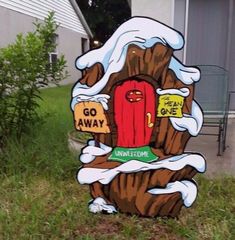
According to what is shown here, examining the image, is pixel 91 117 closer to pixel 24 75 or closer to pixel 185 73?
pixel 185 73

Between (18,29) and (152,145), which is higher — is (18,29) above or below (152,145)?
above

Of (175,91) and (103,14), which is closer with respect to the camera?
(175,91)

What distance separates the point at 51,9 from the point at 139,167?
14.4 metres

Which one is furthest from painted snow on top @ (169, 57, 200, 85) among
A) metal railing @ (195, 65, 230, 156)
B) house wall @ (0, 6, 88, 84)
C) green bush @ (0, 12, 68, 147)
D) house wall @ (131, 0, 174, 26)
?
house wall @ (0, 6, 88, 84)

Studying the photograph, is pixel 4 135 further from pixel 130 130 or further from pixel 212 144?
pixel 212 144

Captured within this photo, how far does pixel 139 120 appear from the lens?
3.16 meters

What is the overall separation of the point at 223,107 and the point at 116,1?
26055 millimetres

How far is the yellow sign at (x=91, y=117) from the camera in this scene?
3.17 m

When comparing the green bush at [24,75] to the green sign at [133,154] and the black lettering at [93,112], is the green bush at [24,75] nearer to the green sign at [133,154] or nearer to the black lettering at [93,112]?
the black lettering at [93,112]

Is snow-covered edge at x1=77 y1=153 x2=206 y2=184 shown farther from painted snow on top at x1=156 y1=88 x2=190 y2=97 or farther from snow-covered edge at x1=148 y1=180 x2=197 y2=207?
painted snow on top at x1=156 y1=88 x2=190 y2=97

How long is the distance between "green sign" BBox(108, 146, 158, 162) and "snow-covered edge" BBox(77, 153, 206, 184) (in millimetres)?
35

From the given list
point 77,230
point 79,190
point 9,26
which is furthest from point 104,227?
point 9,26

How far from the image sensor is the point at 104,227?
10.4 feet

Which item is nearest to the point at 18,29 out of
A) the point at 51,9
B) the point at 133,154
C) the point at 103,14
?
the point at 51,9
